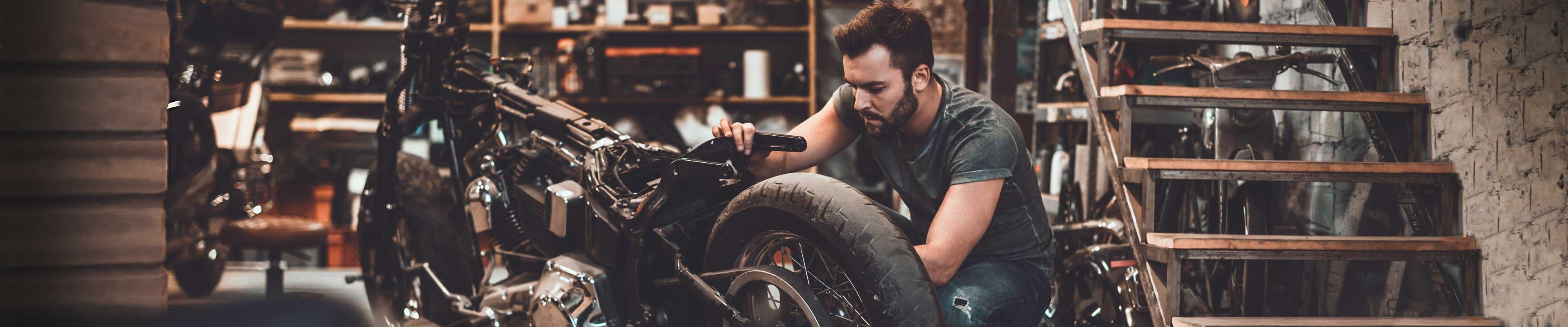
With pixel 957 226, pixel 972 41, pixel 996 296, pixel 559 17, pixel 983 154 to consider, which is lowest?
pixel 996 296

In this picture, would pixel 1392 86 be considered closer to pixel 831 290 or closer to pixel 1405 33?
pixel 1405 33

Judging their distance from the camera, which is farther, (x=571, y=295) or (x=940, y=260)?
(x=571, y=295)

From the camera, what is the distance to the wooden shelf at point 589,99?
4.95 meters

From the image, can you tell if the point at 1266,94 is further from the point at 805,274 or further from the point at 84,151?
the point at 84,151

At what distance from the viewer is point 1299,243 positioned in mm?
2027

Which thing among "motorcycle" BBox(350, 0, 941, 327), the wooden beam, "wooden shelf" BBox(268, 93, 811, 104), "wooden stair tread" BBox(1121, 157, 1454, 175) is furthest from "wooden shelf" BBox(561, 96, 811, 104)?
"wooden stair tread" BBox(1121, 157, 1454, 175)

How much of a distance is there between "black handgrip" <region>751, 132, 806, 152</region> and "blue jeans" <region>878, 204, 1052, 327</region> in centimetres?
17

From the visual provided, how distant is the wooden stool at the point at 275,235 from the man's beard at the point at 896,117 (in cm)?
262

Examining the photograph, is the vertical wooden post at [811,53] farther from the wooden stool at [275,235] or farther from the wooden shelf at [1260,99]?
the wooden shelf at [1260,99]

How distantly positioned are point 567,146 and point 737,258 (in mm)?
667

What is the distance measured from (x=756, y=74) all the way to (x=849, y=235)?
3.73 m

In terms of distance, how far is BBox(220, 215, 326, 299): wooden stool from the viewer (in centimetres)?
369

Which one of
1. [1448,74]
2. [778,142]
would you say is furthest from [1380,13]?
[778,142]

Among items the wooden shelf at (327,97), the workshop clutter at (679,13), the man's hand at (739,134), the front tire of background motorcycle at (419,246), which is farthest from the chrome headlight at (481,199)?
the wooden shelf at (327,97)
